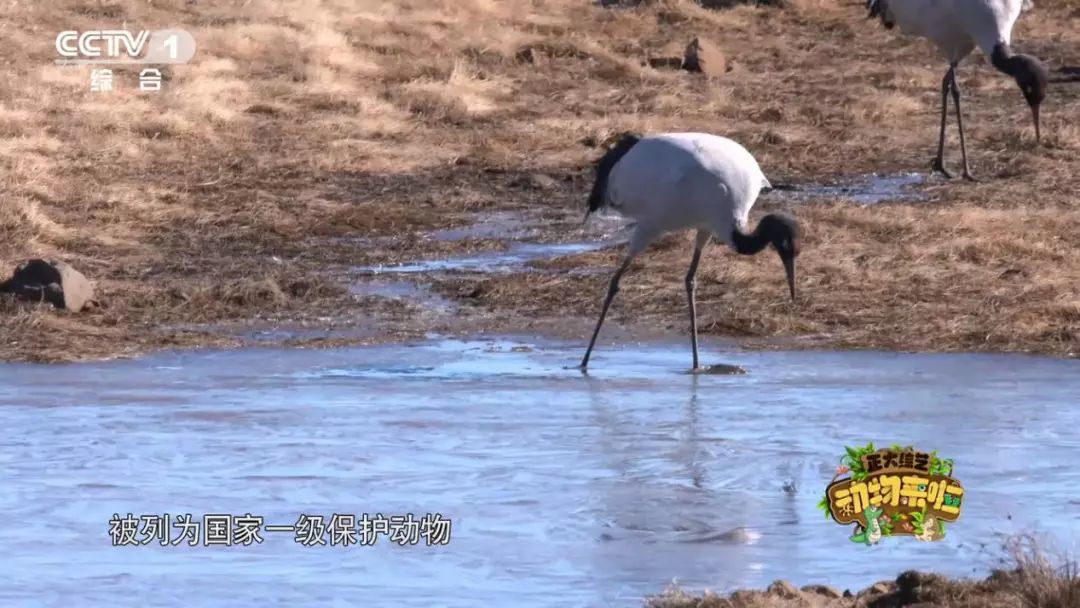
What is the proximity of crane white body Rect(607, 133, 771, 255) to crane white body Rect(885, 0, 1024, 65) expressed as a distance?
6.13m

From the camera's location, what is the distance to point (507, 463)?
7.34 metres

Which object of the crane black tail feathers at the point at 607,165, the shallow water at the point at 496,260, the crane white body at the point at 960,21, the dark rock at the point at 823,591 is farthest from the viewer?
the crane white body at the point at 960,21

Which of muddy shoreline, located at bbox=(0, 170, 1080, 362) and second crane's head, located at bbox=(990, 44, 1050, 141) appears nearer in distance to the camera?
muddy shoreline, located at bbox=(0, 170, 1080, 362)

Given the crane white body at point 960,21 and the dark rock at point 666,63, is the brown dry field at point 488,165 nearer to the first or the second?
the dark rock at point 666,63

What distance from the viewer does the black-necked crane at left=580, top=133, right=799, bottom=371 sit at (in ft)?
31.8

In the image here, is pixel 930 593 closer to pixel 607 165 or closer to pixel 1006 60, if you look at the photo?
pixel 607 165

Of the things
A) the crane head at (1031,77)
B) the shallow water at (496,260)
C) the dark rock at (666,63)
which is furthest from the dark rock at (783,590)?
the dark rock at (666,63)

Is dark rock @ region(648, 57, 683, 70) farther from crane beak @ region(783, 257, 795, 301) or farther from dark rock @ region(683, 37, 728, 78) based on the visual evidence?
crane beak @ region(783, 257, 795, 301)

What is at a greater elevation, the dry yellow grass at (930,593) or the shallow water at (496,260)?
the dry yellow grass at (930,593)

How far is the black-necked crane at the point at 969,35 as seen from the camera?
1513cm

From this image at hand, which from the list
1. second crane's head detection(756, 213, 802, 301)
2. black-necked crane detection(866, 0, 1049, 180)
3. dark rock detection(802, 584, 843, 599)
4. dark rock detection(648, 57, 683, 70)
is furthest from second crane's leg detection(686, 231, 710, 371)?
dark rock detection(648, 57, 683, 70)

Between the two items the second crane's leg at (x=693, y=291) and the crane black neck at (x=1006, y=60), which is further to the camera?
the crane black neck at (x=1006, y=60)

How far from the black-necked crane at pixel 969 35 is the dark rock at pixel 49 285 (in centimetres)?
721

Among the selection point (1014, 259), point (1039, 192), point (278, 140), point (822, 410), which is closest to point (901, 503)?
point (822, 410)
